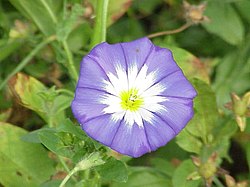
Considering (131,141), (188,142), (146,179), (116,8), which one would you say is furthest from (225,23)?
(131,141)

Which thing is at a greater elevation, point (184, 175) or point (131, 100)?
point (131, 100)

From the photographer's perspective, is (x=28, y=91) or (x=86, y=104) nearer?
(x=86, y=104)

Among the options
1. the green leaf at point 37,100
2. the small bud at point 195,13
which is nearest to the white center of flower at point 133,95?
the green leaf at point 37,100

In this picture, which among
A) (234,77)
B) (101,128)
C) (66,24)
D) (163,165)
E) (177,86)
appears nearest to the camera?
(101,128)

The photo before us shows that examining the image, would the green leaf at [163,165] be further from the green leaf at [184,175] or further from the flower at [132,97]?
the flower at [132,97]

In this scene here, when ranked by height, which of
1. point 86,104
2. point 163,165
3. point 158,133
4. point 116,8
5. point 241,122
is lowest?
point 163,165

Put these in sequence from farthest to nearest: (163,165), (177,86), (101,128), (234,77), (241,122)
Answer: (234,77)
(163,165)
(241,122)
(177,86)
(101,128)

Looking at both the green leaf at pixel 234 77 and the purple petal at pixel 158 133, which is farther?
the green leaf at pixel 234 77

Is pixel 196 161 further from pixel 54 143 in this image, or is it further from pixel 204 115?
pixel 54 143
